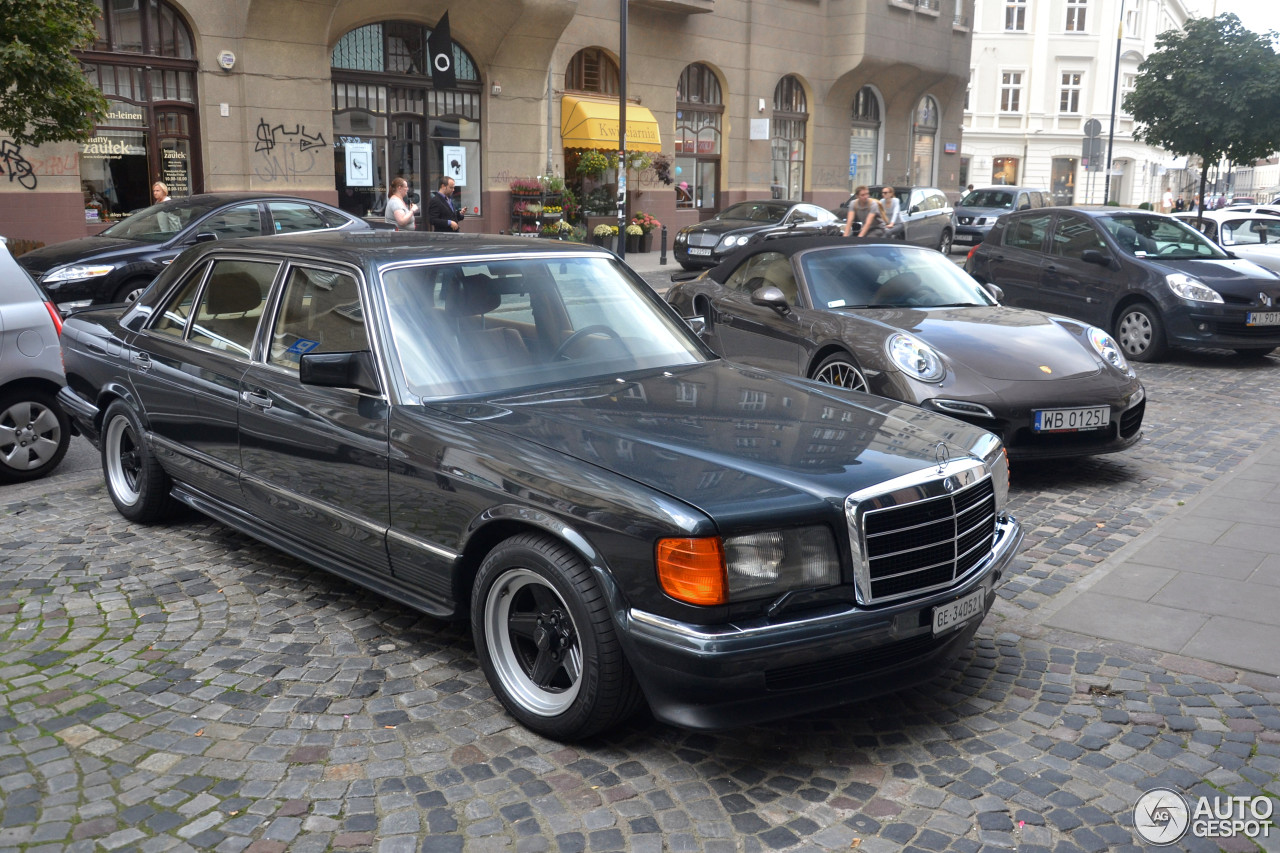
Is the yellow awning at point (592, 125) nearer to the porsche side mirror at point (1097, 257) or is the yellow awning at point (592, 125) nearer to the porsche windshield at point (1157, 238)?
the porsche windshield at point (1157, 238)

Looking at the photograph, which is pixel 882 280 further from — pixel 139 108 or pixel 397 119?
pixel 397 119

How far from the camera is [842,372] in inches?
295

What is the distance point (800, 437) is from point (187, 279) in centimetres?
355

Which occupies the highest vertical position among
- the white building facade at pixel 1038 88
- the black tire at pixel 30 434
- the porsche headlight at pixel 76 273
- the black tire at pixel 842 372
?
the white building facade at pixel 1038 88

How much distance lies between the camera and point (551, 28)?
78.3 feet

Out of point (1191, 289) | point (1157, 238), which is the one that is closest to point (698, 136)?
point (1157, 238)

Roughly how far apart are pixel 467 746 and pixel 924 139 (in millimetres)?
39561

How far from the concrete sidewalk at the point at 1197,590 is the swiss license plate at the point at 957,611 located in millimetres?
1214

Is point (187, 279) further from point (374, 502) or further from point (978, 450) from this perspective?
point (978, 450)

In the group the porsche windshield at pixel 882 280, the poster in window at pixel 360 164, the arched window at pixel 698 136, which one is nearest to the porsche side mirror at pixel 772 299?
the porsche windshield at pixel 882 280

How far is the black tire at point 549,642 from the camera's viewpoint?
11.4ft

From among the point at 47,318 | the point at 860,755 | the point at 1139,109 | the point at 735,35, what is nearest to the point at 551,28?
the point at 735,35

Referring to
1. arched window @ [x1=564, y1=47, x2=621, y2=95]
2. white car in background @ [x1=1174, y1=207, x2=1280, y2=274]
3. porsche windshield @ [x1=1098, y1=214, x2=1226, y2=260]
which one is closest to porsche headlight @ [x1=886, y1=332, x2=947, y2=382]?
porsche windshield @ [x1=1098, y1=214, x2=1226, y2=260]

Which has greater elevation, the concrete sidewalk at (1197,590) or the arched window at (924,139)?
the arched window at (924,139)
